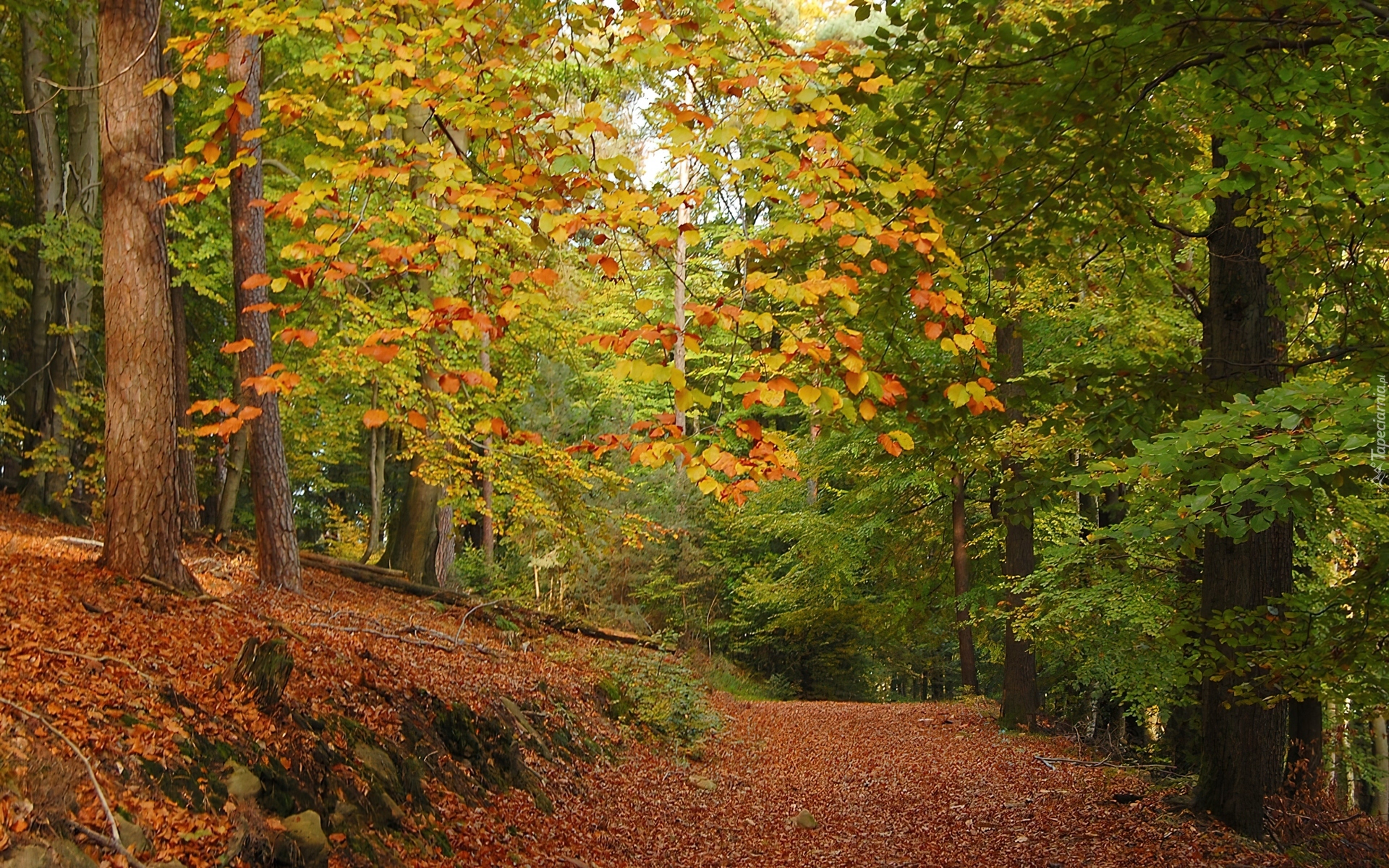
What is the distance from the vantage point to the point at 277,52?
13.6 m

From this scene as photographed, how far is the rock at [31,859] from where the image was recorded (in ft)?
10.9

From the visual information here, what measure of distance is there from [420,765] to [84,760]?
3199 millimetres

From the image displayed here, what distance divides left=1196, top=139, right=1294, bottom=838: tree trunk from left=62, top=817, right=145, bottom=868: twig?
684 centimetres

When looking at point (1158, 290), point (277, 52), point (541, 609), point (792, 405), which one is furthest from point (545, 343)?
point (1158, 290)

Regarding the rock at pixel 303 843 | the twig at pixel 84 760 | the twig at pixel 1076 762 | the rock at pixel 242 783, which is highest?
the twig at pixel 84 760

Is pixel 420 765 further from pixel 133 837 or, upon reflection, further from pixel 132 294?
pixel 132 294

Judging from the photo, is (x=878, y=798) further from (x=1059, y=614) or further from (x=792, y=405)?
(x=792, y=405)

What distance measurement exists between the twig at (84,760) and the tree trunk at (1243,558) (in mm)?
6924

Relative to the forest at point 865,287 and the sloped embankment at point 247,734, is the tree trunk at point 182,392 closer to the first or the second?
the forest at point 865,287

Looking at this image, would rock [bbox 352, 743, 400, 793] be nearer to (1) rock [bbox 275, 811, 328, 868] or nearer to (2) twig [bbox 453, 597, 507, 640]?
(1) rock [bbox 275, 811, 328, 868]

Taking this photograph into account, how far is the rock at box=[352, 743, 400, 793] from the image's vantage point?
624 centimetres

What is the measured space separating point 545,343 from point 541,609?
4383 mm

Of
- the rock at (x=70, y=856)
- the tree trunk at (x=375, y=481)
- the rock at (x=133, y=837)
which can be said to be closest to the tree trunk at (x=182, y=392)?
the tree trunk at (x=375, y=481)

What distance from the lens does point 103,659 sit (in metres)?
5.39
